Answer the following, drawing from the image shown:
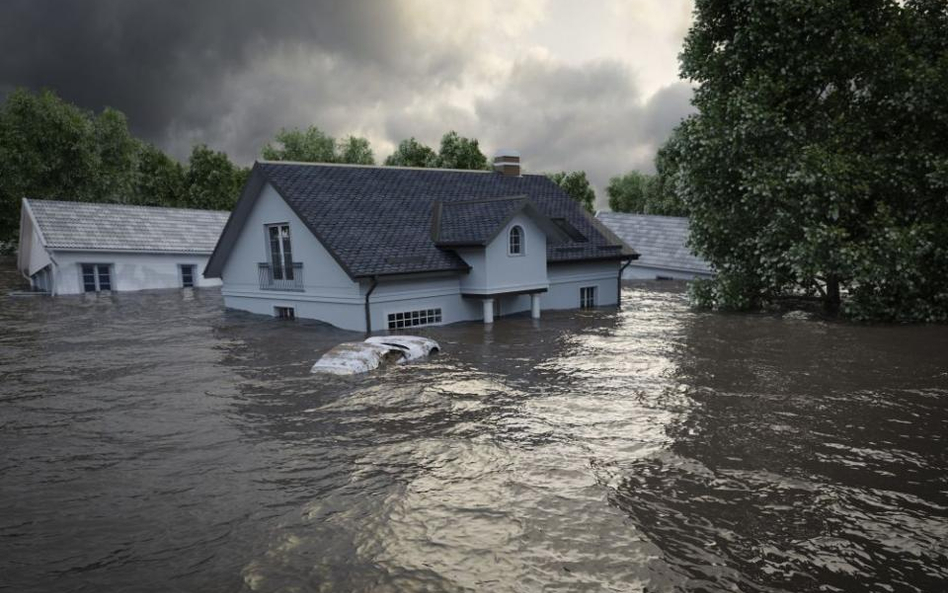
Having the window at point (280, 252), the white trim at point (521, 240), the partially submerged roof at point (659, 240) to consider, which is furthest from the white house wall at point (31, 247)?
the partially submerged roof at point (659, 240)

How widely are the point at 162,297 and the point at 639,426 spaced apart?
3029 centimetres

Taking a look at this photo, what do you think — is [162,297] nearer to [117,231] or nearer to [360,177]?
[117,231]

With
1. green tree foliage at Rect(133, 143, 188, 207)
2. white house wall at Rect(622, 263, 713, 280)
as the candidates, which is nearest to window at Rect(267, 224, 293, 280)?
white house wall at Rect(622, 263, 713, 280)

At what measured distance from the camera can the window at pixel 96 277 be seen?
35.3m

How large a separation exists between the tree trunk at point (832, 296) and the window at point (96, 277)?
37175 mm

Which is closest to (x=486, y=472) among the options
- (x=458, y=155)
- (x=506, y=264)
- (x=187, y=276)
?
(x=506, y=264)

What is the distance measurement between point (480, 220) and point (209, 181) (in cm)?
5697

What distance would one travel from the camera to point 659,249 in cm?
4253

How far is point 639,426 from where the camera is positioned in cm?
1078

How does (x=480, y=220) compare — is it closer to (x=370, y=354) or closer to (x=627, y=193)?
(x=370, y=354)

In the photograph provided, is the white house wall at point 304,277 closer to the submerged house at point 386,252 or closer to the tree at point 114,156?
the submerged house at point 386,252

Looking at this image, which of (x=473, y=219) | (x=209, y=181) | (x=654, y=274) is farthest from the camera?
(x=209, y=181)

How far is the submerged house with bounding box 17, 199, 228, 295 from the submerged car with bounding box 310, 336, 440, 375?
2661 centimetres

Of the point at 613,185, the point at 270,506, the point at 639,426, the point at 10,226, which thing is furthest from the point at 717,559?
the point at 613,185
